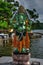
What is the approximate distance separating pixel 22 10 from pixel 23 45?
904mm

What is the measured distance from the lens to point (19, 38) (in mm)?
→ 6301

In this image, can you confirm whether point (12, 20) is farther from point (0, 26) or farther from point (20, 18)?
point (0, 26)

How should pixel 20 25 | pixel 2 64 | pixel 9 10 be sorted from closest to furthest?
pixel 20 25 → pixel 2 64 → pixel 9 10

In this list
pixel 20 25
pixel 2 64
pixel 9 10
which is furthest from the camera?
pixel 9 10

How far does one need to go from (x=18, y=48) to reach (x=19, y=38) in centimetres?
26

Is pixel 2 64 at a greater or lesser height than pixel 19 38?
lesser

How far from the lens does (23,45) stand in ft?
20.7

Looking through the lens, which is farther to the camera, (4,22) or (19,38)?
(4,22)

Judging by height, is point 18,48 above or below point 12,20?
below

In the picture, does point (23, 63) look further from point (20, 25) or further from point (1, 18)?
point (1, 18)

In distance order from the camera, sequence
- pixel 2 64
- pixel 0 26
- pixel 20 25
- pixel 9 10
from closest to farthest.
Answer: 1. pixel 20 25
2. pixel 2 64
3. pixel 0 26
4. pixel 9 10

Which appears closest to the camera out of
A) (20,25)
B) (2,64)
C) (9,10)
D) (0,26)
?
(20,25)

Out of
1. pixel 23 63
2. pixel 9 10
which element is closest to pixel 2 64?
pixel 23 63

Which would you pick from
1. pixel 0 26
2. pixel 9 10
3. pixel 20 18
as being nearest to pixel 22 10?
pixel 20 18
